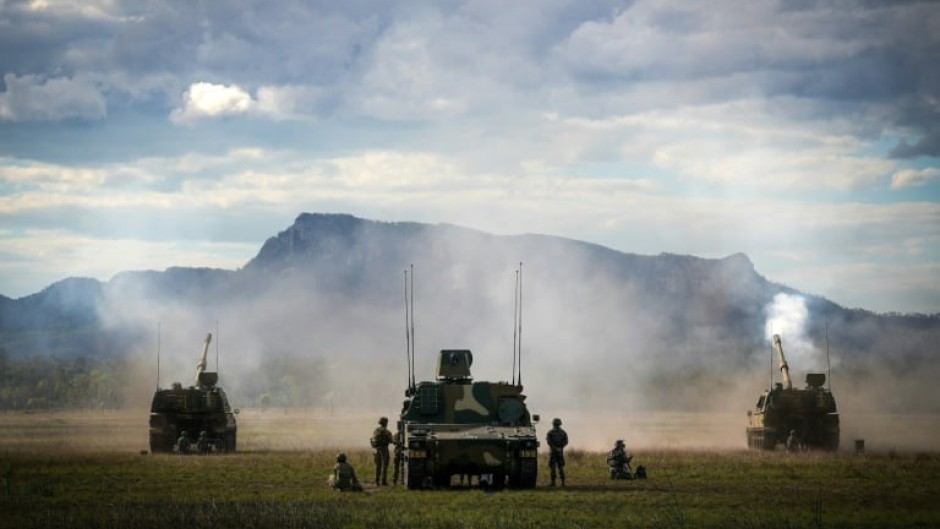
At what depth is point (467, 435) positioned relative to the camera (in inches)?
1544

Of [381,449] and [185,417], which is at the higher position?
[185,417]

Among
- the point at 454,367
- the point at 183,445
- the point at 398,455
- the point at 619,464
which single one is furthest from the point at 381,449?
the point at 183,445

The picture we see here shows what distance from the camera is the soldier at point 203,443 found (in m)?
61.1

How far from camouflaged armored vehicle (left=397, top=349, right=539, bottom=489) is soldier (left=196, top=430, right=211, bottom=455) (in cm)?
2076

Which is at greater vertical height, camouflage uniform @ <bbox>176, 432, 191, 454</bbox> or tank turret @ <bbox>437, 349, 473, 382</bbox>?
tank turret @ <bbox>437, 349, 473, 382</bbox>

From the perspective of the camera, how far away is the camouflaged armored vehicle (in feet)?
127

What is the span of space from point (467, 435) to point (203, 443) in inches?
984

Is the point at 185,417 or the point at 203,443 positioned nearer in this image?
the point at 203,443

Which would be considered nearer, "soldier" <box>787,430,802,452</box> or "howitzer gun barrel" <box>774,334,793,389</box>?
"soldier" <box>787,430,802,452</box>

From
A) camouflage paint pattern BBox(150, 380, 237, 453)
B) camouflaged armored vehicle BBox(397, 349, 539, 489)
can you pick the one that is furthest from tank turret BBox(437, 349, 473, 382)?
→ camouflage paint pattern BBox(150, 380, 237, 453)

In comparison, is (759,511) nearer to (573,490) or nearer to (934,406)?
(573,490)

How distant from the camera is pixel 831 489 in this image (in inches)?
1528

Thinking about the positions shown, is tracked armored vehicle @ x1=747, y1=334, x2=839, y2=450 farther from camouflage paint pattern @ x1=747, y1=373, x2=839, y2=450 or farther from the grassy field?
the grassy field

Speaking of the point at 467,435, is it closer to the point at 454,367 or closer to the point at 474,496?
the point at 474,496
